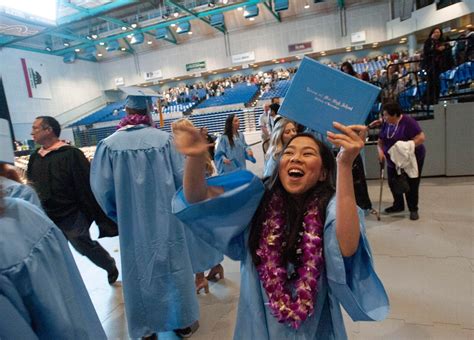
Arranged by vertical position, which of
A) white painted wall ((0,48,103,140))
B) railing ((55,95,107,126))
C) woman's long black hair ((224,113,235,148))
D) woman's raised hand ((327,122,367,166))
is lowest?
woman's long black hair ((224,113,235,148))

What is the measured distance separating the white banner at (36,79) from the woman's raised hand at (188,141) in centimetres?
2327

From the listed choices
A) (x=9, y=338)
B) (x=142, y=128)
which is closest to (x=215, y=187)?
(x=9, y=338)

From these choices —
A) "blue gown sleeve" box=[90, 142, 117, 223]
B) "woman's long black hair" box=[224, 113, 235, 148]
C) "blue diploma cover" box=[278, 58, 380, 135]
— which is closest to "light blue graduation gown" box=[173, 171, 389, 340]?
"blue diploma cover" box=[278, 58, 380, 135]

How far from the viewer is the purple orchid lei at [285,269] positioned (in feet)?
3.64

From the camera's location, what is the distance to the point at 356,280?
3.51 feet

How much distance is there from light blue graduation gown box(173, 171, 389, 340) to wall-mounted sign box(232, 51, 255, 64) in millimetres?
20472

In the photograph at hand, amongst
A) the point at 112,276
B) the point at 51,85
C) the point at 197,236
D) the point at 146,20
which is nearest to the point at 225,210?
the point at 197,236

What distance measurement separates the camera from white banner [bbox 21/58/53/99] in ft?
65.4

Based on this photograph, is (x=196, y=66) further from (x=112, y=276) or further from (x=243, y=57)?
(x=112, y=276)

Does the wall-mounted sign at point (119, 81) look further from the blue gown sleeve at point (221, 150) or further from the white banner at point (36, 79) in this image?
the blue gown sleeve at point (221, 150)

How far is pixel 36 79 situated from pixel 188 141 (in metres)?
24.0

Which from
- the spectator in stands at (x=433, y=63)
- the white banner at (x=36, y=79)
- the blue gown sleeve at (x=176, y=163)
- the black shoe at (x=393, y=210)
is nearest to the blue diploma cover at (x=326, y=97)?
the blue gown sleeve at (x=176, y=163)

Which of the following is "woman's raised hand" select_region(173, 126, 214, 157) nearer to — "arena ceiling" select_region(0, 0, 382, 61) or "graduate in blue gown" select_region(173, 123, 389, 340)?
"graduate in blue gown" select_region(173, 123, 389, 340)

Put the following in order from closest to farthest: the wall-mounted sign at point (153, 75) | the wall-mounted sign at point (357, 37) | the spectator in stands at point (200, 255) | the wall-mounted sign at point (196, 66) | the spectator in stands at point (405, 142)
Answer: the spectator in stands at point (200, 255) → the spectator in stands at point (405, 142) → the wall-mounted sign at point (357, 37) → the wall-mounted sign at point (196, 66) → the wall-mounted sign at point (153, 75)
